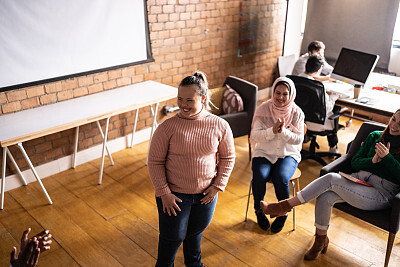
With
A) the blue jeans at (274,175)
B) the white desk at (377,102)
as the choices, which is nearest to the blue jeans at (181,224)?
the blue jeans at (274,175)

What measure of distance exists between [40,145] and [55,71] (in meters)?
0.73

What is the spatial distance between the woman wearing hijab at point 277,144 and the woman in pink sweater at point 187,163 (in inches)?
29.4

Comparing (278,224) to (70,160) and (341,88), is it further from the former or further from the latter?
(70,160)

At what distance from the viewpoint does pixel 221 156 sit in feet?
7.00

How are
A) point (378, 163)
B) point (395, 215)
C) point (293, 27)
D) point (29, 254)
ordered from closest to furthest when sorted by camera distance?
point (29, 254), point (395, 215), point (378, 163), point (293, 27)

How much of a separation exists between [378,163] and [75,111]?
8.07ft

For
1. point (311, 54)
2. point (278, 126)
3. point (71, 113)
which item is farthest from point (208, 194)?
point (311, 54)

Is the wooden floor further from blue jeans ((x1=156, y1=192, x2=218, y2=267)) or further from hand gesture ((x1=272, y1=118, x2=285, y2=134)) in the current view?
hand gesture ((x1=272, y1=118, x2=285, y2=134))

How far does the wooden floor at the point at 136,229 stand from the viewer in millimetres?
2605

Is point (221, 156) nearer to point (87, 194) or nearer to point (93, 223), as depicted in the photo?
point (93, 223)

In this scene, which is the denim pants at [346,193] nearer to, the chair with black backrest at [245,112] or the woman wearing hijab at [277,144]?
the woman wearing hijab at [277,144]

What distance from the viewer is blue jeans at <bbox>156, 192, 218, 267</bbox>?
6.69ft

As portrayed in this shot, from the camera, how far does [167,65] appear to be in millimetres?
4277

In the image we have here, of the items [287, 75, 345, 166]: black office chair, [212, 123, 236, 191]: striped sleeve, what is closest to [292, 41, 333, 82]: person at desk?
[287, 75, 345, 166]: black office chair
